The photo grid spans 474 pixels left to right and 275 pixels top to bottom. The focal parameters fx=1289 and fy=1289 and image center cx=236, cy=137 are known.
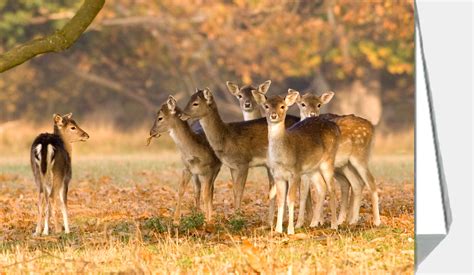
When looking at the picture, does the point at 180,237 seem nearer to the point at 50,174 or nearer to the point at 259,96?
the point at 259,96

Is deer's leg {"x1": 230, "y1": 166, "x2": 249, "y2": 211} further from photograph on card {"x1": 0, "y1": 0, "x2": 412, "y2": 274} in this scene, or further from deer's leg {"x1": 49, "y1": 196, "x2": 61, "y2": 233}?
deer's leg {"x1": 49, "y1": 196, "x2": 61, "y2": 233}

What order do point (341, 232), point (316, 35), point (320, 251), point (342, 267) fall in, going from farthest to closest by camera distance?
point (316, 35) < point (341, 232) < point (320, 251) < point (342, 267)

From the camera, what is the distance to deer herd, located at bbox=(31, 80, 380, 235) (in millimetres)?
12367

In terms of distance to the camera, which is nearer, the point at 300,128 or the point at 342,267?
the point at 342,267

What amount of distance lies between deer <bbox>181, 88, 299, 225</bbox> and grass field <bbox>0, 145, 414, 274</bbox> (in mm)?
560

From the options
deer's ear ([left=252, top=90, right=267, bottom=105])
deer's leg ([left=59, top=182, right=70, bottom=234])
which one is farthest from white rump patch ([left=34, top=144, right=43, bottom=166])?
deer's ear ([left=252, top=90, right=267, bottom=105])

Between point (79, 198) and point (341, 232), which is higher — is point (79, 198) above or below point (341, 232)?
above

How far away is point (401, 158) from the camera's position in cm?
2997

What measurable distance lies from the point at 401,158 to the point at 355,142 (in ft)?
55.5

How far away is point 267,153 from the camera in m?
13.2

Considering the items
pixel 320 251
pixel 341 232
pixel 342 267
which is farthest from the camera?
pixel 341 232

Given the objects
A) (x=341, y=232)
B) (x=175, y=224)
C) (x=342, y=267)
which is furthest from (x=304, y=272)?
(x=175, y=224)

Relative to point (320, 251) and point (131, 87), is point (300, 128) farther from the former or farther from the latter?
point (131, 87)

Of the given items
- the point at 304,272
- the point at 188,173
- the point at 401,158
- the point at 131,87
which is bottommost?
the point at 304,272
